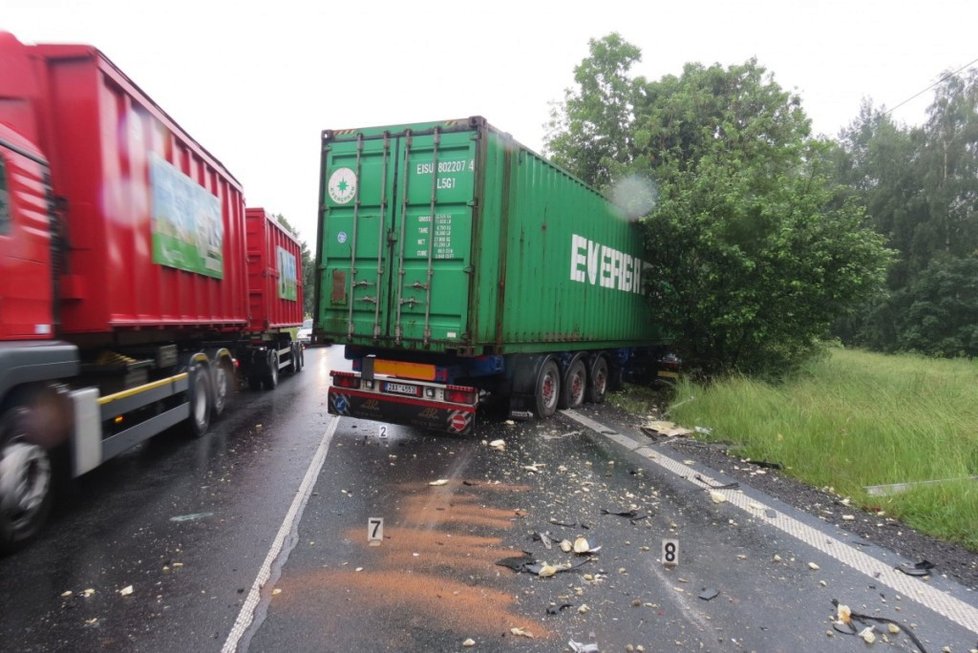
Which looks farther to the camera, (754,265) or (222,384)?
(754,265)

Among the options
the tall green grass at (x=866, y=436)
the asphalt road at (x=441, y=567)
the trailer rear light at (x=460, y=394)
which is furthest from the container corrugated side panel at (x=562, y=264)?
the asphalt road at (x=441, y=567)

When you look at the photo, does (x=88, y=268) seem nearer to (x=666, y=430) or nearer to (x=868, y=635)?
(x=868, y=635)

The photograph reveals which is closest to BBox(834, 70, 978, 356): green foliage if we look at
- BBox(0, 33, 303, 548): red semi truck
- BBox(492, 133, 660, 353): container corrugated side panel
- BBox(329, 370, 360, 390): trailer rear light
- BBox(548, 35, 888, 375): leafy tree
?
BBox(548, 35, 888, 375): leafy tree

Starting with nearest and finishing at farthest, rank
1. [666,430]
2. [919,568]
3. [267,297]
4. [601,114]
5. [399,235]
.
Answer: [919,568], [399,235], [666,430], [267,297], [601,114]

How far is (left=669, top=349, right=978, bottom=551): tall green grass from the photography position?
4.62m

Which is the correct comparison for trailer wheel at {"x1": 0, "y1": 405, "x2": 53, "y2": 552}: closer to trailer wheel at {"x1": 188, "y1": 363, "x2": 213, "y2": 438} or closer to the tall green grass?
trailer wheel at {"x1": 188, "y1": 363, "x2": 213, "y2": 438}

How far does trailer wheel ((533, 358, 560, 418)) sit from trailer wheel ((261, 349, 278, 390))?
600cm

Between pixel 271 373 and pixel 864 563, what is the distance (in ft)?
34.5

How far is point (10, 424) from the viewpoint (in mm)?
3662

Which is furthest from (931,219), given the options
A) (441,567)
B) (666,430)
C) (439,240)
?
(441,567)

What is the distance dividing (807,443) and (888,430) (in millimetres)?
883

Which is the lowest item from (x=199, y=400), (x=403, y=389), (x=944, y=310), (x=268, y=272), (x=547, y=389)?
(x=199, y=400)

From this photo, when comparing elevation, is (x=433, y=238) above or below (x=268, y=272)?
above

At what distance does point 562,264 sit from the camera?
8.48 metres
